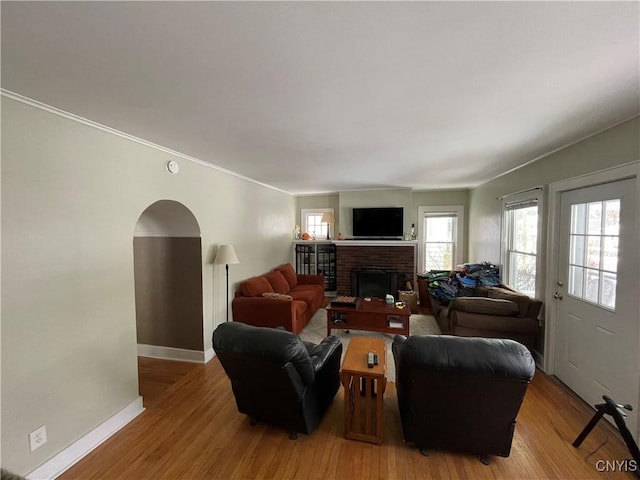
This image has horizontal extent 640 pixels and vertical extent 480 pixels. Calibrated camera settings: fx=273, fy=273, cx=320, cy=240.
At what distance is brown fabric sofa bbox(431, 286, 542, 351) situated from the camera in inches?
122

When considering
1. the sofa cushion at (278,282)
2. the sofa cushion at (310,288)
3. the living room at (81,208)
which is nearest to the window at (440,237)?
the sofa cushion at (310,288)

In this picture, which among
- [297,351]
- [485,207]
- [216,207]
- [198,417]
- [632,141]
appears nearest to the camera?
[297,351]

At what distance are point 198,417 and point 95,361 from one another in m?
0.95

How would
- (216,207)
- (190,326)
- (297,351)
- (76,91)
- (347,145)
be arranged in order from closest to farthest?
(76,91)
(297,351)
(347,145)
(190,326)
(216,207)

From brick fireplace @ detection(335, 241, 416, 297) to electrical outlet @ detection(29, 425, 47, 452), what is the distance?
4932 mm

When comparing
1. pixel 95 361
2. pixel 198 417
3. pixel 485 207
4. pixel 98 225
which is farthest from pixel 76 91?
pixel 485 207

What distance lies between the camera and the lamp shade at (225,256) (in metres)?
3.40

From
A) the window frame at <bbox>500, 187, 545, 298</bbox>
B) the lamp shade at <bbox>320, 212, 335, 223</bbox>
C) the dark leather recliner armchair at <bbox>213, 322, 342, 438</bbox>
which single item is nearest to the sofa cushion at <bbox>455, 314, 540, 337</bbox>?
the window frame at <bbox>500, 187, 545, 298</bbox>

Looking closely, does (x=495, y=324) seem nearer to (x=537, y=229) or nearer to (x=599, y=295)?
(x=599, y=295)

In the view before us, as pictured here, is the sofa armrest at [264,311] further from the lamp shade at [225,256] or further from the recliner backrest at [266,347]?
the recliner backrest at [266,347]

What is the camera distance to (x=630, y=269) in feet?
6.79

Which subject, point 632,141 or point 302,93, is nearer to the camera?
point 302,93

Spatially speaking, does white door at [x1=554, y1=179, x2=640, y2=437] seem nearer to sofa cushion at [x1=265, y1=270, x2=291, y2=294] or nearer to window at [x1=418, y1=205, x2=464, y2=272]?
window at [x1=418, y1=205, x2=464, y2=272]

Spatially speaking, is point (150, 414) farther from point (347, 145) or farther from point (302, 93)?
point (347, 145)
